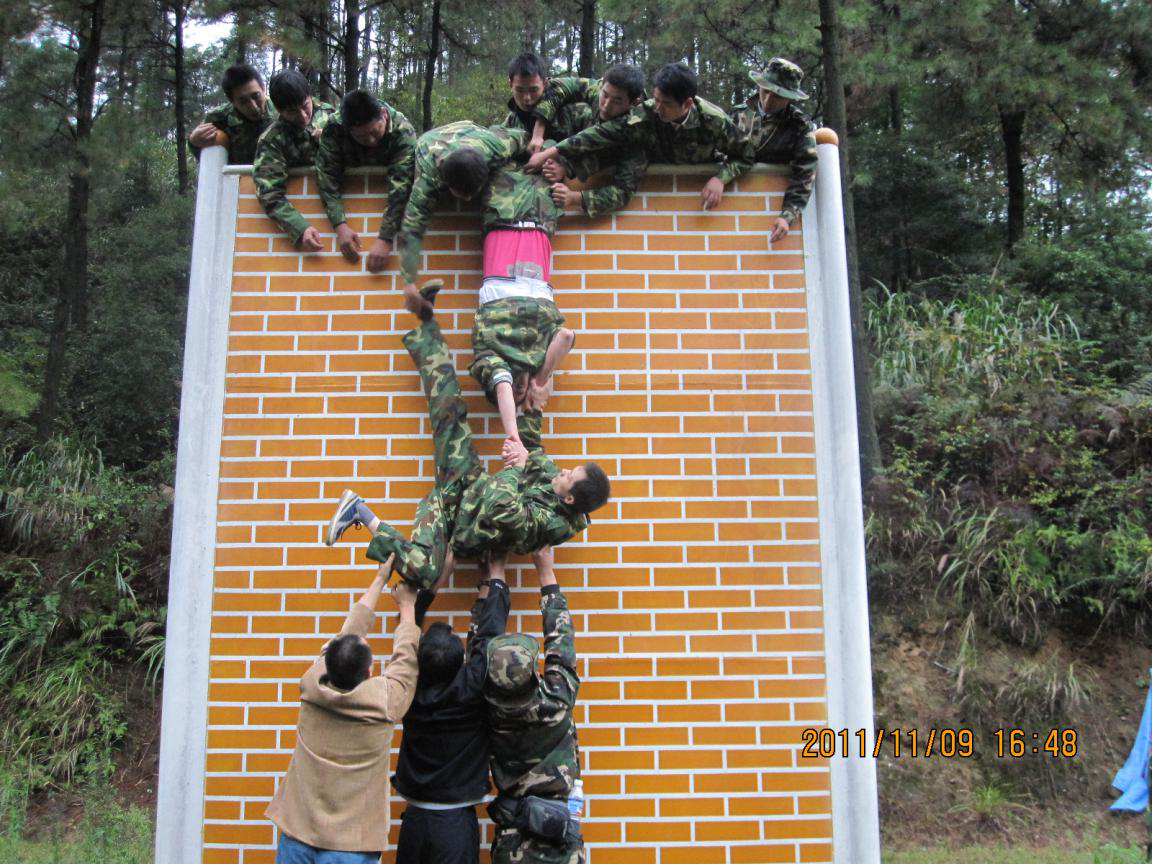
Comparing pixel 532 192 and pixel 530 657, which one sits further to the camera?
pixel 532 192

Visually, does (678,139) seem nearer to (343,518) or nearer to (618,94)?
(618,94)

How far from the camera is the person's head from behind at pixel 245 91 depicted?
516cm

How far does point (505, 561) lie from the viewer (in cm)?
427

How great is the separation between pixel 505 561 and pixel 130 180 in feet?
59.5

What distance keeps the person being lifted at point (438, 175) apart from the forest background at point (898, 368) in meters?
4.62

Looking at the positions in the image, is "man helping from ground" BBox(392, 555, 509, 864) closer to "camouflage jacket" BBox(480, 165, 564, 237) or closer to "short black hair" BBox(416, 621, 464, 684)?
"short black hair" BBox(416, 621, 464, 684)

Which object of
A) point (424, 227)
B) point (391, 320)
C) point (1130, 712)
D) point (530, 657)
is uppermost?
point (424, 227)

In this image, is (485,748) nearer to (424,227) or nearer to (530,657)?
(530,657)

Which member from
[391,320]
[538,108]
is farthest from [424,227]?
[538,108]

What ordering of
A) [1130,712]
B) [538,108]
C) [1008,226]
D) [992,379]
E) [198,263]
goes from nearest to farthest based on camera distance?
[198,263]
[538,108]
[1130,712]
[992,379]
[1008,226]

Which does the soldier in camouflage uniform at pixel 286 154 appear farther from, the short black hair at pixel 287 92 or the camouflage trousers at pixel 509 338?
the camouflage trousers at pixel 509 338

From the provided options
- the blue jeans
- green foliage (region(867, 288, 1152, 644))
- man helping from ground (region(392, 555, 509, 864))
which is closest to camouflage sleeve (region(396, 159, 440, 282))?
man helping from ground (region(392, 555, 509, 864))

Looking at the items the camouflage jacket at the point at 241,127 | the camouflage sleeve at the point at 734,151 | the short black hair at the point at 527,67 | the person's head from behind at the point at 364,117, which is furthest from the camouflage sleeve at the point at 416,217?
the camouflage sleeve at the point at 734,151

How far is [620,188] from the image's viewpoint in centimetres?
462
